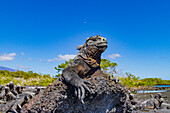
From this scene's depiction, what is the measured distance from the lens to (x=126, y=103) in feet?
11.5

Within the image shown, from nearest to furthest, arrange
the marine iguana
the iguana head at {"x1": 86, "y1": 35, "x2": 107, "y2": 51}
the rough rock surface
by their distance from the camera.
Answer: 1. the rough rock surface
2. the marine iguana
3. the iguana head at {"x1": 86, "y1": 35, "x2": 107, "y2": 51}

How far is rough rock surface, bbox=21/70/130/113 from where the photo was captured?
2957 millimetres

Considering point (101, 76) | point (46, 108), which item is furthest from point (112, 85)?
point (46, 108)

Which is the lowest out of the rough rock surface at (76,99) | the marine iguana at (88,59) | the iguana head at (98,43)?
the rough rock surface at (76,99)

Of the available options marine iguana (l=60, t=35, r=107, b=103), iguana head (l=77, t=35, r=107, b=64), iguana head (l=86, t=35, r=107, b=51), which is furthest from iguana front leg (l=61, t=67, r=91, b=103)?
iguana head (l=86, t=35, r=107, b=51)

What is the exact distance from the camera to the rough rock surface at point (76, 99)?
2.96m

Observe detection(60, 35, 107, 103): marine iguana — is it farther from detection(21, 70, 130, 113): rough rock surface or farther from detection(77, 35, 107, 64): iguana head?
detection(21, 70, 130, 113): rough rock surface

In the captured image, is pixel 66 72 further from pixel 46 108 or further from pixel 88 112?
pixel 88 112

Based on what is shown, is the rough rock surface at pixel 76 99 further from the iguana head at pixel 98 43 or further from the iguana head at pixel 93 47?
the iguana head at pixel 98 43

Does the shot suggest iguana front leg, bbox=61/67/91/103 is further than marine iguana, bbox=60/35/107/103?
No

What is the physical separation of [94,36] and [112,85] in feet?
3.47

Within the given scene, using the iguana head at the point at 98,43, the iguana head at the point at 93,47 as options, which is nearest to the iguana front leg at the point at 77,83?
the iguana head at the point at 93,47

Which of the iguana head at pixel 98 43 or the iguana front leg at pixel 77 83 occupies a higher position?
the iguana head at pixel 98 43

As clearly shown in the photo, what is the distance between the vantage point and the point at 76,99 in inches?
118
